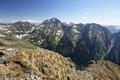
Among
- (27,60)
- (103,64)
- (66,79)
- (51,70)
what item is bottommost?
(103,64)

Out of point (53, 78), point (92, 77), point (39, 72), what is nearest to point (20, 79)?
point (39, 72)

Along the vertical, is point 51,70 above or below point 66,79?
above

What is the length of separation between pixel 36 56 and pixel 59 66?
10532mm

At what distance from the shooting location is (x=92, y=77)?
318 feet

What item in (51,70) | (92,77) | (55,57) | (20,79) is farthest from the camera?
(92,77)

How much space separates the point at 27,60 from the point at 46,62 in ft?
25.2

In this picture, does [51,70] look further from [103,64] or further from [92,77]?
[103,64]

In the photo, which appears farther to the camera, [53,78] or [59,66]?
[59,66]

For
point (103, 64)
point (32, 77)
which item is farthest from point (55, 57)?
point (103, 64)

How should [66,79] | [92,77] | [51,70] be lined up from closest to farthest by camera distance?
[51,70]
[66,79]
[92,77]

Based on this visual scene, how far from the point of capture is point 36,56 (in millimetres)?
66312

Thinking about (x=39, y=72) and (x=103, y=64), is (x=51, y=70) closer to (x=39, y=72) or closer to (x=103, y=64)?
(x=39, y=72)

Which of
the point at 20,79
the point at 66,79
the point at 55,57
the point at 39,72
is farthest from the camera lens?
the point at 55,57

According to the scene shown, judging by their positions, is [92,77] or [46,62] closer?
[46,62]
